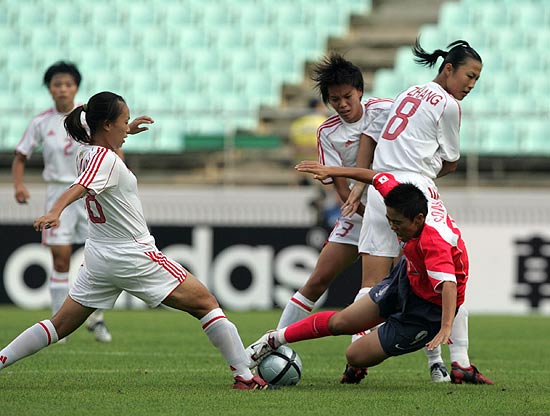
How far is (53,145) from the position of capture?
10469mm

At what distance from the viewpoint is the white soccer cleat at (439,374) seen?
7.46 m

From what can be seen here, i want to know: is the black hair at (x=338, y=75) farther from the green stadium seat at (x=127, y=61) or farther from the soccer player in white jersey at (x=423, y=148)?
the green stadium seat at (x=127, y=61)

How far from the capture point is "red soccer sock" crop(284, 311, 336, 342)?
693 centimetres

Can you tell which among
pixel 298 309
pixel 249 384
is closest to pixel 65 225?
pixel 298 309

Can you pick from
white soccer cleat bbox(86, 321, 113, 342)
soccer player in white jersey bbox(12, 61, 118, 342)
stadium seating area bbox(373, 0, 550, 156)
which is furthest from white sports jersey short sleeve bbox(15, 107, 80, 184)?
stadium seating area bbox(373, 0, 550, 156)

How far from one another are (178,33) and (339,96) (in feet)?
45.0

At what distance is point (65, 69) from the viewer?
32.6 feet

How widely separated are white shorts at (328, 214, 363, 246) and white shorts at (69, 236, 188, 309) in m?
1.62

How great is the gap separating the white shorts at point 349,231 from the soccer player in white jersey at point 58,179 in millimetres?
3184

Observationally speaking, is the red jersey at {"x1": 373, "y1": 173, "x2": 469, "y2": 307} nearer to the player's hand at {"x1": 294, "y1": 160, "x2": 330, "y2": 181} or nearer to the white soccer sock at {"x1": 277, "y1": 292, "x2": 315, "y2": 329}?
the player's hand at {"x1": 294, "y1": 160, "x2": 330, "y2": 181}

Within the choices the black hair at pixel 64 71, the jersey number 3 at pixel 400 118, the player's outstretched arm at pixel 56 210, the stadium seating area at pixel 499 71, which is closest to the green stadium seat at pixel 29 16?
the stadium seating area at pixel 499 71

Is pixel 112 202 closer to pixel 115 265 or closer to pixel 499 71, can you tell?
pixel 115 265

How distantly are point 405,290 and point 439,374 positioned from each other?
3.19 ft

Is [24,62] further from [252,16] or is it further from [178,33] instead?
[252,16]
